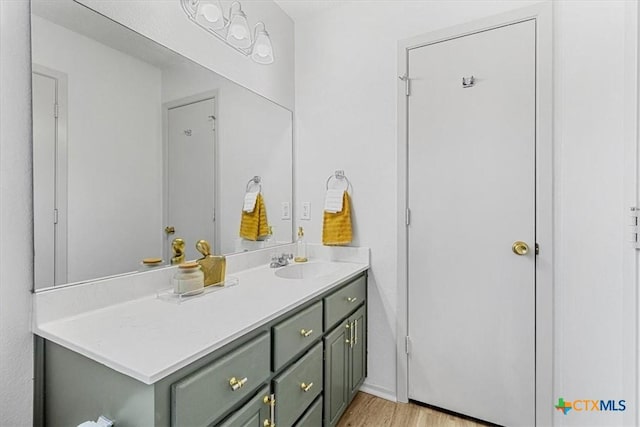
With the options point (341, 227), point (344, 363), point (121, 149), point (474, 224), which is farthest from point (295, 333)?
point (474, 224)

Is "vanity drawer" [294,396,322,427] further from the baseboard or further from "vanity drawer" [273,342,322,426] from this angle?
the baseboard

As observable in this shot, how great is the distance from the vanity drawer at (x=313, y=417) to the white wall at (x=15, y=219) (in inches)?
35.6

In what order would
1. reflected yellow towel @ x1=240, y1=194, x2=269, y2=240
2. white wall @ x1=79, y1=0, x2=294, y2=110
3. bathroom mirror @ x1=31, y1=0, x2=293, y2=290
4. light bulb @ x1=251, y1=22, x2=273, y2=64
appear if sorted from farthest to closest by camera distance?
reflected yellow towel @ x1=240, y1=194, x2=269, y2=240, light bulb @ x1=251, y1=22, x2=273, y2=64, white wall @ x1=79, y1=0, x2=294, y2=110, bathroom mirror @ x1=31, y1=0, x2=293, y2=290

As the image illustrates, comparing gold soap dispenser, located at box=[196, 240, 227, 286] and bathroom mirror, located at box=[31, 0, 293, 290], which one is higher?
bathroom mirror, located at box=[31, 0, 293, 290]

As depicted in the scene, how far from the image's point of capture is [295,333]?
120 centimetres

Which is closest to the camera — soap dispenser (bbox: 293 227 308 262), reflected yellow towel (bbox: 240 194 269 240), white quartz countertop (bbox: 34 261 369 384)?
white quartz countertop (bbox: 34 261 369 384)

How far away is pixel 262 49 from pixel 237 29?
0.58 ft

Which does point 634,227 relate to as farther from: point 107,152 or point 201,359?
point 107,152

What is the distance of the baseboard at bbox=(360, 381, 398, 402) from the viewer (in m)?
1.89

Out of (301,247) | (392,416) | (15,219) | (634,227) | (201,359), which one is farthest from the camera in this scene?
(301,247)

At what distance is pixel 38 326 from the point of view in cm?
96

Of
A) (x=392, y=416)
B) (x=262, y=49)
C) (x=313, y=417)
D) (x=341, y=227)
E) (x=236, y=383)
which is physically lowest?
(x=392, y=416)

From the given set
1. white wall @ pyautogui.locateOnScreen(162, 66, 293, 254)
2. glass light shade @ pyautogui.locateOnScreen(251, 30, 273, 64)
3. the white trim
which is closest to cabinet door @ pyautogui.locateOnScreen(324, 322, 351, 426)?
white wall @ pyautogui.locateOnScreen(162, 66, 293, 254)

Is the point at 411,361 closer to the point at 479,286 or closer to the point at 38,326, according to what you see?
the point at 479,286
